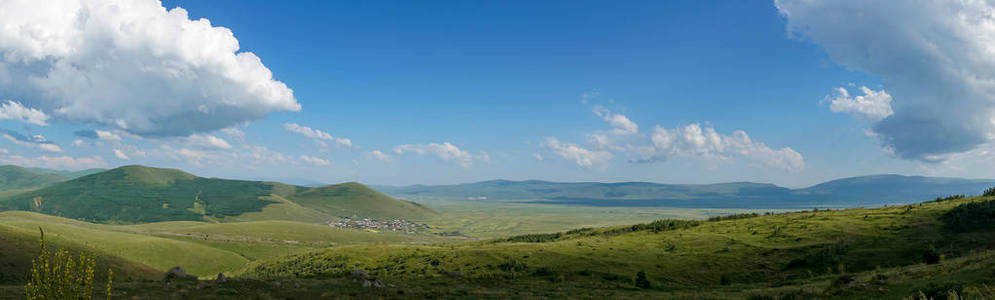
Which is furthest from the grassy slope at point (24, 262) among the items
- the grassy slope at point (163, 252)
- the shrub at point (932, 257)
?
the shrub at point (932, 257)

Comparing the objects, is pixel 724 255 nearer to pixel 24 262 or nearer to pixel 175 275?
pixel 175 275

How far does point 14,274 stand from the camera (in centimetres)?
4722

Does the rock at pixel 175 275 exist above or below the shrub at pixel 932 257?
below

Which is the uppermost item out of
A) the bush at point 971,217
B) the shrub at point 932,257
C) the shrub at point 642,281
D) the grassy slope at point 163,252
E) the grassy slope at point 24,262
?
the bush at point 971,217

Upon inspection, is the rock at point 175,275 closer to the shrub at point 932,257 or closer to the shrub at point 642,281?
the shrub at point 642,281

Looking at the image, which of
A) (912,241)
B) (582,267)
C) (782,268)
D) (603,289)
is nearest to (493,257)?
(582,267)

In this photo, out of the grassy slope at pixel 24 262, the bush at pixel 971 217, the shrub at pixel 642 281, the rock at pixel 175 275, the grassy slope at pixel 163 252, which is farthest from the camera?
the grassy slope at pixel 163 252

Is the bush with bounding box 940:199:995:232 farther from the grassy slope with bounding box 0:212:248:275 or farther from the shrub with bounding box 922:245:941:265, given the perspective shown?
the grassy slope with bounding box 0:212:248:275

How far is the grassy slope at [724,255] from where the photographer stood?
35688mm

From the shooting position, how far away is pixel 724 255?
42.4 m

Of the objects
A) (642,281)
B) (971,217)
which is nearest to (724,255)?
(642,281)

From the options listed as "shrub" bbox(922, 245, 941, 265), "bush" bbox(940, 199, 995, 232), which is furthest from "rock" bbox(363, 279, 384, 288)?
"bush" bbox(940, 199, 995, 232)

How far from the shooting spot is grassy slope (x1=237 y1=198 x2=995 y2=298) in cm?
3569

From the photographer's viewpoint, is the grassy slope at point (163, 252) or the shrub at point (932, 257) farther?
the grassy slope at point (163, 252)
